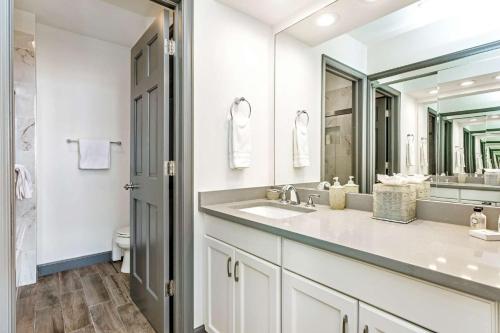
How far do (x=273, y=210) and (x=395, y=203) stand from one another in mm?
792

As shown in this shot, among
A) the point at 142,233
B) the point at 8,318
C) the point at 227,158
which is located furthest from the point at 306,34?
the point at 8,318

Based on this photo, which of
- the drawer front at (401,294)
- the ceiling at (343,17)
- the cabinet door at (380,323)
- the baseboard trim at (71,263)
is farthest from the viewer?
the baseboard trim at (71,263)

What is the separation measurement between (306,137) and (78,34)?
2626 mm

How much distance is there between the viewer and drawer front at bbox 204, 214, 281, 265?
1.22m

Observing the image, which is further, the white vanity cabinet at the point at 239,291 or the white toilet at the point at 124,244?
the white toilet at the point at 124,244

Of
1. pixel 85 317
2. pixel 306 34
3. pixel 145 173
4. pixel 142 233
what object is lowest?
pixel 85 317

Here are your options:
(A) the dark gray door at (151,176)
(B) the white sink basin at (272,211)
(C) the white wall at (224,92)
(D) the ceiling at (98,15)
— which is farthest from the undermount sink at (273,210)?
(D) the ceiling at (98,15)

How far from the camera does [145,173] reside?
189cm

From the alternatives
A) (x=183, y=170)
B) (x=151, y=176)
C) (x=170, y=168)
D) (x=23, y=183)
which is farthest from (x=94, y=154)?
(x=183, y=170)

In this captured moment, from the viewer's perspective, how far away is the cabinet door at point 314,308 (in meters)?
0.94

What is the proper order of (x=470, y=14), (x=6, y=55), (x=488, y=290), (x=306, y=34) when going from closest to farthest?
(x=488, y=290) < (x=6, y=55) < (x=470, y=14) < (x=306, y=34)

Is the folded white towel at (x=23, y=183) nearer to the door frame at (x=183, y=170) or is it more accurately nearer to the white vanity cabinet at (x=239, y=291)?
the door frame at (x=183, y=170)

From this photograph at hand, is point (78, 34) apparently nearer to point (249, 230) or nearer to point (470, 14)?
point (249, 230)

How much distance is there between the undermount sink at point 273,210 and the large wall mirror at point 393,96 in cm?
30
